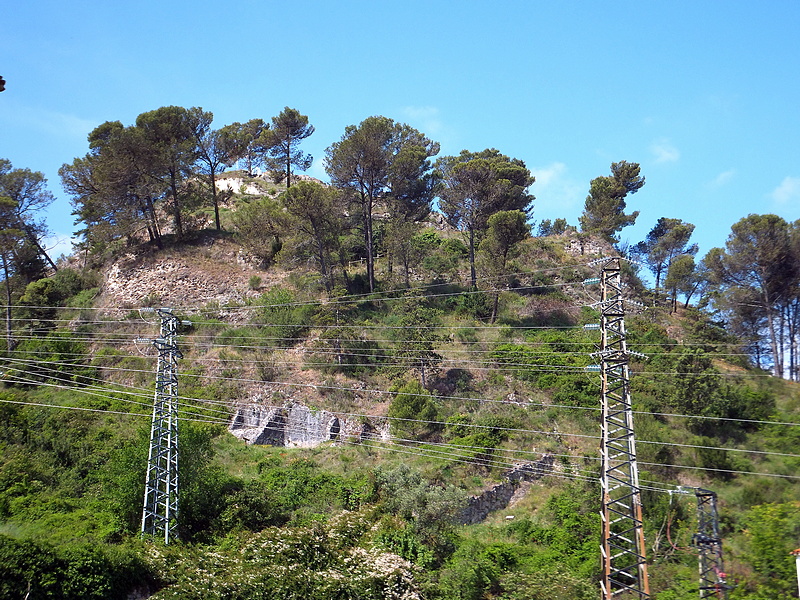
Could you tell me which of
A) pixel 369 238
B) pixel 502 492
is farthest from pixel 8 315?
pixel 502 492

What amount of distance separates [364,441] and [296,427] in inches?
141

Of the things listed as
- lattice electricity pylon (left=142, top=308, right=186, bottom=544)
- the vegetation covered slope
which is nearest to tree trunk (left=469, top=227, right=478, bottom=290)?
the vegetation covered slope

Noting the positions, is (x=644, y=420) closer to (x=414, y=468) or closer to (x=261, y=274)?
(x=414, y=468)

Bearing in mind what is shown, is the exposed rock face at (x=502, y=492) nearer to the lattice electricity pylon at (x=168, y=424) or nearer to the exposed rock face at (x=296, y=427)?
the exposed rock face at (x=296, y=427)

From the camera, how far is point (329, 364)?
3544cm

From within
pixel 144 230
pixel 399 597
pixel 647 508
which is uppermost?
pixel 144 230

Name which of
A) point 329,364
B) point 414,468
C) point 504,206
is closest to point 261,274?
point 329,364

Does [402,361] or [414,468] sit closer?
[414,468]

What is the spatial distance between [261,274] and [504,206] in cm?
1715

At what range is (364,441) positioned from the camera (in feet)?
101

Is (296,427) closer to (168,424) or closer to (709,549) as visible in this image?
(168,424)

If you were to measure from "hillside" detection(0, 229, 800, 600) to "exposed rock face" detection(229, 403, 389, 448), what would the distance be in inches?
4.2

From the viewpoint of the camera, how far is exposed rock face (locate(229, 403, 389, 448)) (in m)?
31.3

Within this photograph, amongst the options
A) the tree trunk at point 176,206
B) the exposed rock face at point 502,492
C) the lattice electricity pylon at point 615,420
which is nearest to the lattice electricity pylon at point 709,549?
the lattice electricity pylon at point 615,420
